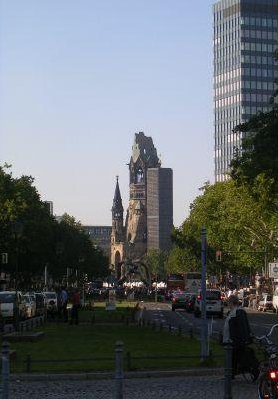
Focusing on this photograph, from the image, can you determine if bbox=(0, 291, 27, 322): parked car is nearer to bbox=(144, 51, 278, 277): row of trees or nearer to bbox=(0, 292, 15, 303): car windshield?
bbox=(0, 292, 15, 303): car windshield

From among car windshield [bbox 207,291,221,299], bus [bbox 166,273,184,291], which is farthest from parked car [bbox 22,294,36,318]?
bus [bbox 166,273,184,291]

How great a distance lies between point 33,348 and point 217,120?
164m

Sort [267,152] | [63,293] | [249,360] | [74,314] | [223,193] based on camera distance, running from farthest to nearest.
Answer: [223,193] < [63,293] < [74,314] < [267,152] < [249,360]

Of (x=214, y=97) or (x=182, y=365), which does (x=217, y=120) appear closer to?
(x=214, y=97)

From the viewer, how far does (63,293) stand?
177 ft

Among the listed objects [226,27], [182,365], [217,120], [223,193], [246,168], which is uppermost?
[226,27]

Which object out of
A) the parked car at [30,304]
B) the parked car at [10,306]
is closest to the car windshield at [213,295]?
the parked car at [30,304]

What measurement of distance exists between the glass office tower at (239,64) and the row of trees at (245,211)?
103 feet

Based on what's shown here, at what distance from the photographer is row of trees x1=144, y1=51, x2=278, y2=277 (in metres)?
42.0

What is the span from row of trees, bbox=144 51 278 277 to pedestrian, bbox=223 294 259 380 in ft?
73.7

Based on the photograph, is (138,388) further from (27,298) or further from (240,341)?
(27,298)

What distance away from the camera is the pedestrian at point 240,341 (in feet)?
61.5

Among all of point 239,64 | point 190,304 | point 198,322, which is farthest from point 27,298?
point 239,64

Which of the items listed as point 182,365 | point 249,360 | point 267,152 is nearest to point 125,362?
point 182,365
